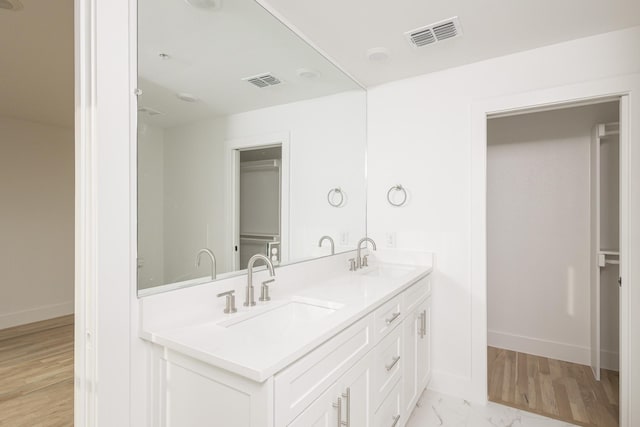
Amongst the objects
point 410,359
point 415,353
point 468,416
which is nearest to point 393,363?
point 410,359

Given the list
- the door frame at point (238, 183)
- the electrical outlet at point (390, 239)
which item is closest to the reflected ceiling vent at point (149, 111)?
the door frame at point (238, 183)

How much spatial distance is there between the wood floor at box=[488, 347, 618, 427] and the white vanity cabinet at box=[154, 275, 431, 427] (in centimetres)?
112

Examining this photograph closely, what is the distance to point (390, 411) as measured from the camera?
68.6 inches

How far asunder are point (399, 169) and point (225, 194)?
1512 millimetres

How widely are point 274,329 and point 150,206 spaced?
69 cm

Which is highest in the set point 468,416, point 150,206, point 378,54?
point 378,54

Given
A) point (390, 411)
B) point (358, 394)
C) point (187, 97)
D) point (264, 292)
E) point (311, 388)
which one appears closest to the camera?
point (311, 388)

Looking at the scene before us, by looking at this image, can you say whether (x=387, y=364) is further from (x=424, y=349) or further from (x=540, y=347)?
(x=540, y=347)

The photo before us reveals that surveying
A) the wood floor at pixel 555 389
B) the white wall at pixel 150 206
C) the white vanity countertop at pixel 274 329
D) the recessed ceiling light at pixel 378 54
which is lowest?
the wood floor at pixel 555 389

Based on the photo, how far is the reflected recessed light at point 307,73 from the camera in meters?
2.21

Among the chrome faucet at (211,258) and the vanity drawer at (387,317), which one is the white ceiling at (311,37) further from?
the vanity drawer at (387,317)

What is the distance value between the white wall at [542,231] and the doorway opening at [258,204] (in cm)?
228

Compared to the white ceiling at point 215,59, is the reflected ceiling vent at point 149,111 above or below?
below

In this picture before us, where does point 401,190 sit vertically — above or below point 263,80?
below
